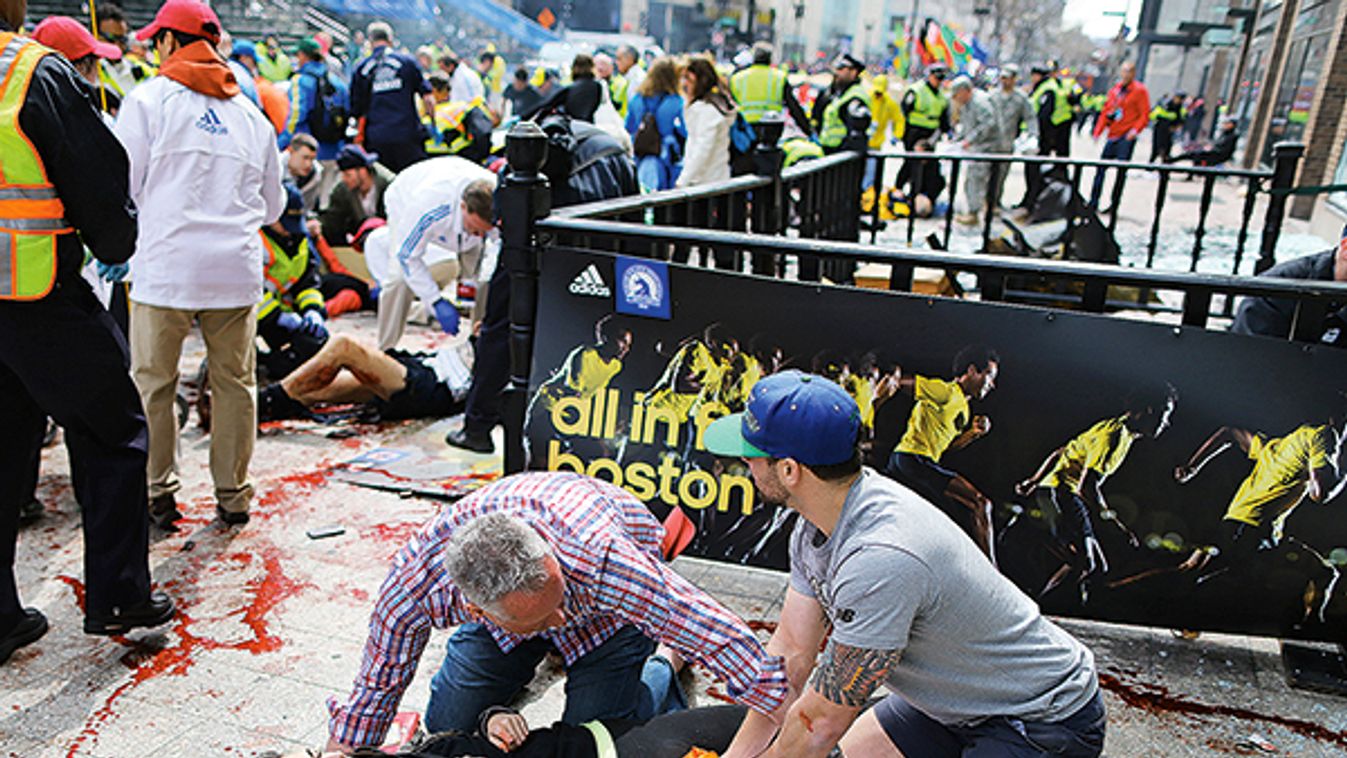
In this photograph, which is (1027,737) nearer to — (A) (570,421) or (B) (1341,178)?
(A) (570,421)

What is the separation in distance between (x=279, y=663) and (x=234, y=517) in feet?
4.23

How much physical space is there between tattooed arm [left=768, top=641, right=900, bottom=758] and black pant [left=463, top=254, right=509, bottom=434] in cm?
309

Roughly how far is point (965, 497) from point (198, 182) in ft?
10.8

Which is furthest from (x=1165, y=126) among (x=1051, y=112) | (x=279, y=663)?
(x=279, y=663)

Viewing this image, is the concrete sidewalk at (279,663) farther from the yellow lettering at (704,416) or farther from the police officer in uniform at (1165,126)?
the police officer in uniform at (1165,126)

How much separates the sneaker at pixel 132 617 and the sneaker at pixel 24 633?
7.9 inches

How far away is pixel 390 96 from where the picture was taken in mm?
10086

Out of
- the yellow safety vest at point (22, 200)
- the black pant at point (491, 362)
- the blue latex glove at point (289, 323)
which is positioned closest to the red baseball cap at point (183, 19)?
the yellow safety vest at point (22, 200)

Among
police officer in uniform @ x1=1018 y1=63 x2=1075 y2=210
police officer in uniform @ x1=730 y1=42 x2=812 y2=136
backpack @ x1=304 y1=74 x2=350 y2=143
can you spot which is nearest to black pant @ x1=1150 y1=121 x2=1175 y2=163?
police officer in uniform @ x1=1018 y1=63 x2=1075 y2=210

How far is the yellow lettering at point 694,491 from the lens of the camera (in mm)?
3688

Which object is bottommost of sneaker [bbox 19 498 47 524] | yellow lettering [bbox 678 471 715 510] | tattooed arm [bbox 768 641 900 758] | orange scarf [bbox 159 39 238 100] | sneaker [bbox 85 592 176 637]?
sneaker [bbox 19 498 47 524]

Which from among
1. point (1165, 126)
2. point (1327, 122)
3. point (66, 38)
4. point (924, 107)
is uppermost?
point (66, 38)

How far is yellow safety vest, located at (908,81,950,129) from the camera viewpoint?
1440 centimetres

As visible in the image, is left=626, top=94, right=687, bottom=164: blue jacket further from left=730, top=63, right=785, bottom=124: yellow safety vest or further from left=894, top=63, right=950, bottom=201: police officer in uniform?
left=894, top=63, right=950, bottom=201: police officer in uniform
